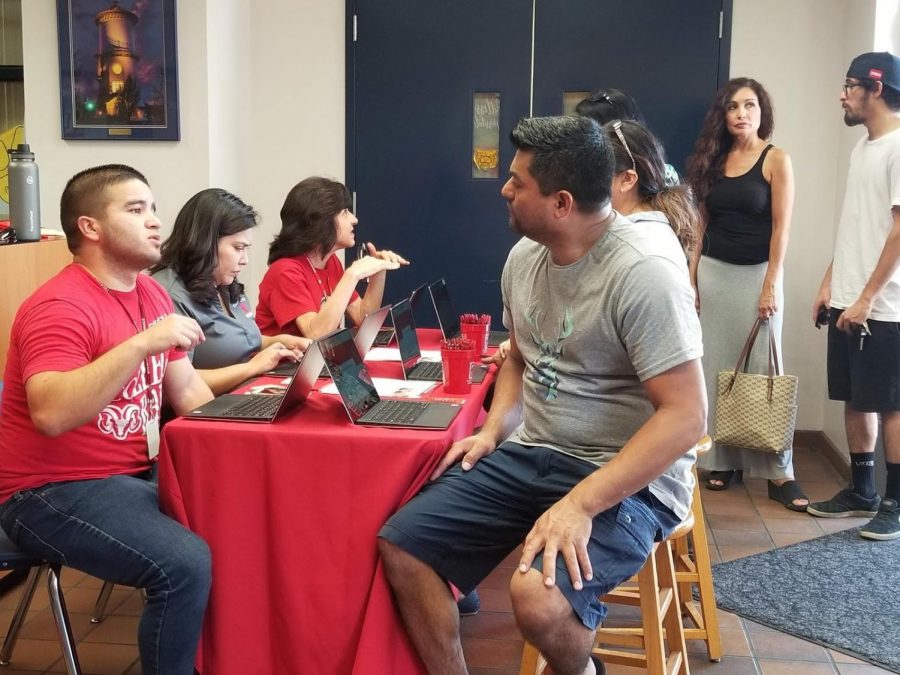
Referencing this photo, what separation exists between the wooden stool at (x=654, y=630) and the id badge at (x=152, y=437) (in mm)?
940

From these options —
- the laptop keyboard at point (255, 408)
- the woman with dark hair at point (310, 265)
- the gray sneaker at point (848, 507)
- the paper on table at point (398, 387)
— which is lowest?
the gray sneaker at point (848, 507)

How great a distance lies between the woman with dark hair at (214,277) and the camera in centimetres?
262

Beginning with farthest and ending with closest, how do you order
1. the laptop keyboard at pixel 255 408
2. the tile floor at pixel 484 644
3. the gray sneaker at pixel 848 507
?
the gray sneaker at pixel 848 507
the tile floor at pixel 484 644
the laptop keyboard at pixel 255 408

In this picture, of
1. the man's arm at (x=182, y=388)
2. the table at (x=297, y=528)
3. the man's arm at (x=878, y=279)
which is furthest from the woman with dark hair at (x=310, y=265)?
the man's arm at (x=878, y=279)

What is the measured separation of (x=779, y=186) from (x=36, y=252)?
8.65 ft

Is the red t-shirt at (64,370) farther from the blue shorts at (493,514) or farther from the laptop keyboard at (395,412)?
the blue shorts at (493,514)

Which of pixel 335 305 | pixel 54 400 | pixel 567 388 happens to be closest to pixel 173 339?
pixel 54 400

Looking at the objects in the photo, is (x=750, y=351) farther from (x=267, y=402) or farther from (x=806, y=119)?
(x=267, y=402)

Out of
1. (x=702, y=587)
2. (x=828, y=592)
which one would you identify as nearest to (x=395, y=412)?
(x=702, y=587)

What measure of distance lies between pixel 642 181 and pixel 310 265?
133cm

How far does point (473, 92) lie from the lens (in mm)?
4512

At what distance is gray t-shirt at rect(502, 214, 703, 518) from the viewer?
1771mm

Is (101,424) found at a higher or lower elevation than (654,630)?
higher

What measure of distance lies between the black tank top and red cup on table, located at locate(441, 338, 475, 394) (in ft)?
5.87
